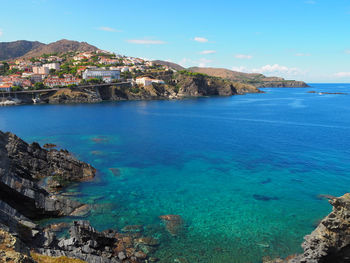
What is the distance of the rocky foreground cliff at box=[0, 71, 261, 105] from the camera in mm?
132875

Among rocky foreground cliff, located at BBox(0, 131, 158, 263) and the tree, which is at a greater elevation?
the tree

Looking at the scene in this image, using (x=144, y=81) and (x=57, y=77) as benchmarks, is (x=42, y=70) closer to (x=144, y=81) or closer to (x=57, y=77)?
(x=57, y=77)

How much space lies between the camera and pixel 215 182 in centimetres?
3347

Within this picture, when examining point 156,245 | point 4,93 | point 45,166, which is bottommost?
point 156,245

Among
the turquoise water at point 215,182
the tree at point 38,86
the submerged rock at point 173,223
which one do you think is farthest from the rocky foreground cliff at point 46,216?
the tree at point 38,86

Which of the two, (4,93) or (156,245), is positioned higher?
(4,93)

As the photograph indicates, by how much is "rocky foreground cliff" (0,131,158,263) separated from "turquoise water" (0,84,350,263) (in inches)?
75.6

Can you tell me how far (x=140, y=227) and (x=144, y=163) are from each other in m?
18.9

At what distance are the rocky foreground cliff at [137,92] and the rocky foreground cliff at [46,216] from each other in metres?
108

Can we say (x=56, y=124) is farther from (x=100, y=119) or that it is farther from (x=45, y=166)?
(x=45, y=166)

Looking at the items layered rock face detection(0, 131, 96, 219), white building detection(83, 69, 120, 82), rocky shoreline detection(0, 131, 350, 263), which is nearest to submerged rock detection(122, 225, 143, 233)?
rocky shoreline detection(0, 131, 350, 263)

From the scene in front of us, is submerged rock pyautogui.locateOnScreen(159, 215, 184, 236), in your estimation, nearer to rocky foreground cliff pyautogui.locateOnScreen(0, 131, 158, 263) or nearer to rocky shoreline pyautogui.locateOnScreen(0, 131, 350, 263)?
rocky shoreline pyautogui.locateOnScreen(0, 131, 350, 263)

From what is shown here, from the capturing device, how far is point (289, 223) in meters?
23.5

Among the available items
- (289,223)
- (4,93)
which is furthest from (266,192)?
(4,93)
